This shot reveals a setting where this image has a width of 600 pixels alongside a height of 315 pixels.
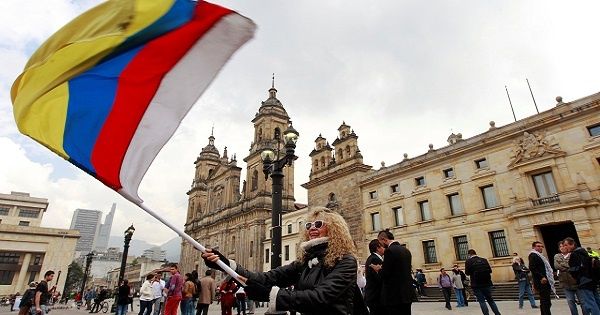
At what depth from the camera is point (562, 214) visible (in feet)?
58.4

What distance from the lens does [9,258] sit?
49.2 metres

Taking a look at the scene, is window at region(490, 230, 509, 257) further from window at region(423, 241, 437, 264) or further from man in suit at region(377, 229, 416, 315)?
man in suit at region(377, 229, 416, 315)

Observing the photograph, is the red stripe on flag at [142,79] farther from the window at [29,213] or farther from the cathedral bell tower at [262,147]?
the window at [29,213]

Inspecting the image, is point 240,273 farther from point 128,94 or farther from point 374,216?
point 374,216

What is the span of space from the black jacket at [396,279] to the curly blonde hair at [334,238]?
211 centimetres

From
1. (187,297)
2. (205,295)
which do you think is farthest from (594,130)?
(187,297)

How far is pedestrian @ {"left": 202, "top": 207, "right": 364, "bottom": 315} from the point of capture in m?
2.27

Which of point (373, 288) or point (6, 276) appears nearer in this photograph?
point (373, 288)

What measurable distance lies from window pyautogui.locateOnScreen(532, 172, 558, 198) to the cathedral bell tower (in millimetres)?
28116

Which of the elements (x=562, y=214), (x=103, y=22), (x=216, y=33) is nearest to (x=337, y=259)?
(x=216, y=33)

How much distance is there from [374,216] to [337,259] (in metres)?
25.4

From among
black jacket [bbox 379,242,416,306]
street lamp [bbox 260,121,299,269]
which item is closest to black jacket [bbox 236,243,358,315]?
black jacket [bbox 379,242,416,306]

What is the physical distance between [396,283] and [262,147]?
39469mm

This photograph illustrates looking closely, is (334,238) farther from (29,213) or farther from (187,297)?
(29,213)
